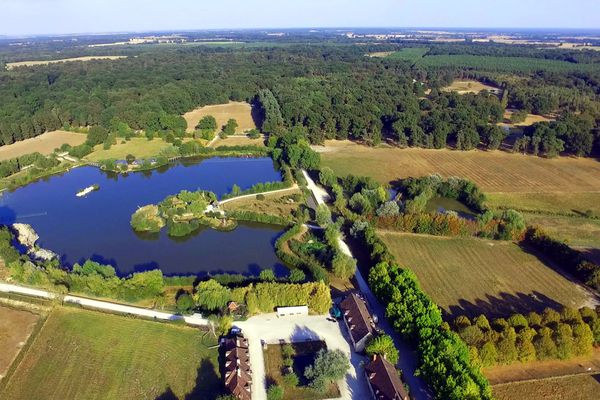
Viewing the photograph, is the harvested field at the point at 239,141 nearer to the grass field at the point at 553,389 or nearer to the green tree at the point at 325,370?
the green tree at the point at 325,370

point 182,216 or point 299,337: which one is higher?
point 182,216

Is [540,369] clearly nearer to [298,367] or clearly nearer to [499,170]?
[298,367]

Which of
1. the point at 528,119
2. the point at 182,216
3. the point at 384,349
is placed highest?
the point at 384,349

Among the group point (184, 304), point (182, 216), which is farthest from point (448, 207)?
point (184, 304)

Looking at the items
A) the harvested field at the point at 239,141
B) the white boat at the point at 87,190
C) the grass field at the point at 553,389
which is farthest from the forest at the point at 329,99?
the grass field at the point at 553,389

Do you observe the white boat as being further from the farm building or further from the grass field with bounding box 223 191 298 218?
the farm building

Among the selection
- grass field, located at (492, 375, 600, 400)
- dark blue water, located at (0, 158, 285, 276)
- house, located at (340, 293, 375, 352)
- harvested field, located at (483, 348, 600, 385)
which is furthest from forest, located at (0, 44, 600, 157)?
grass field, located at (492, 375, 600, 400)

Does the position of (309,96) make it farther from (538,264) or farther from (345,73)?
(538,264)
